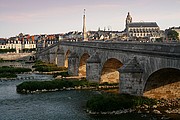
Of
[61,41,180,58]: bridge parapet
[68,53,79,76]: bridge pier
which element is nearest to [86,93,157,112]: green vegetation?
[61,41,180,58]: bridge parapet

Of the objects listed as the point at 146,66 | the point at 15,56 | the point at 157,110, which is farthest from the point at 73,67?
the point at 15,56

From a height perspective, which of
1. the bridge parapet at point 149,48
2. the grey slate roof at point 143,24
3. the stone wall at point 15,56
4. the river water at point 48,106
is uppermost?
the grey slate roof at point 143,24

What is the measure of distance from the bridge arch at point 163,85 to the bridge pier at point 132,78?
0.82m

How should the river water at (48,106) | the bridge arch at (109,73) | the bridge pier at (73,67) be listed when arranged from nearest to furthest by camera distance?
the river water at (48,106) → the bridge arch at (109,73) → the bridge pier at (73,67)

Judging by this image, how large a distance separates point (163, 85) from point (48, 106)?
36.8 feet

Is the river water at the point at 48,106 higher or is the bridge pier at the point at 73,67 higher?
the bridge pier at the point at 73,67

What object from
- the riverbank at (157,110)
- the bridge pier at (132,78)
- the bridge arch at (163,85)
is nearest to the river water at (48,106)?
the riverbank at (157,110)

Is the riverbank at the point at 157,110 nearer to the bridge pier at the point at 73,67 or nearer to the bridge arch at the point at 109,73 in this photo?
the bridge arch at the point at 109,73

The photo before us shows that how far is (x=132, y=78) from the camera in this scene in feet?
91.4

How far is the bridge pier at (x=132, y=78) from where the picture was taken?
27.5 metres

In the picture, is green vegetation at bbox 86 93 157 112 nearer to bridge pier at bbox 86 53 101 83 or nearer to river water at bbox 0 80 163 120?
river water at bbox 0 80 163 120

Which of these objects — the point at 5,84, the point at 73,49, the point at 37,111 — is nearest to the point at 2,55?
the point at 73,49

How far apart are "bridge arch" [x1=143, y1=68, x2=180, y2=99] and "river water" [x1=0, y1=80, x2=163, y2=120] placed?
3.68 meters

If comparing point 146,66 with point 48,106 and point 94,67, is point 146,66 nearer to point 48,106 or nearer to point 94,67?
point 48,106
